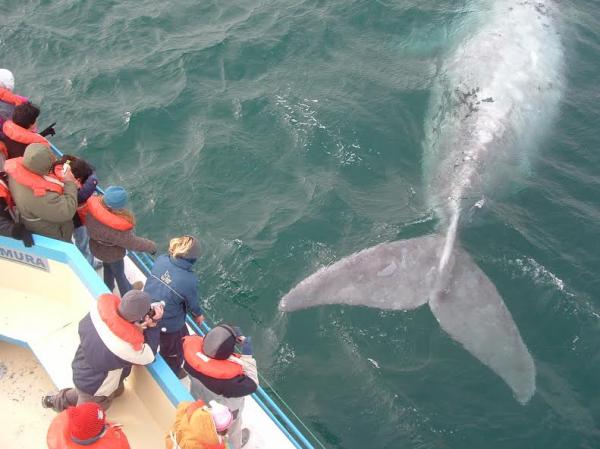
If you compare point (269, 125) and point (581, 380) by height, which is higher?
point (269, 125)

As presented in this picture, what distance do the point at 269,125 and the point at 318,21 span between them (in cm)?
484

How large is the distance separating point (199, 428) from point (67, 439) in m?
1.10

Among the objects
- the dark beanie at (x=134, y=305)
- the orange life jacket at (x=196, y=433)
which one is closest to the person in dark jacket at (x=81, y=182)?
the dark beanie at (x=134, y=305)

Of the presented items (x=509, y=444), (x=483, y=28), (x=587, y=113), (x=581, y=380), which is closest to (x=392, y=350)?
(x=509, y=444)

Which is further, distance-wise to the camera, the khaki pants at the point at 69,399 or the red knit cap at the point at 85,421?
the khaki pants at the point at 69,399

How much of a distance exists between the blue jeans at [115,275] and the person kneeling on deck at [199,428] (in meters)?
3.42

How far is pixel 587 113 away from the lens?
46.4 ft

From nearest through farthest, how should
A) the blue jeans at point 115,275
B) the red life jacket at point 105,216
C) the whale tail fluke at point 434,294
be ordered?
the red life jacket at point 105,216
the blue jeans at point 115,275
the whale tail fluke at point 434,294

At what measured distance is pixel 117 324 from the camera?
5.88 m

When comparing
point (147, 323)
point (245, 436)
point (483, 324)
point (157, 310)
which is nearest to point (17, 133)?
point (157, 310)

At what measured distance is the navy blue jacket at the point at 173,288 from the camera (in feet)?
22.9

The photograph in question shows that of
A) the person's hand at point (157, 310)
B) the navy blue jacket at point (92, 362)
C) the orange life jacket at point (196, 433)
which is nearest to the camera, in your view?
the orange life jacket at point (196, 433)

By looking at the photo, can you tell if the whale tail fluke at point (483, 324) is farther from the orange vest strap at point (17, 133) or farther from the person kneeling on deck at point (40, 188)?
the orange vest strap at point (17, 133)

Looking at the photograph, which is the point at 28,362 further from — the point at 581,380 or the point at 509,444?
the point at 581,380
